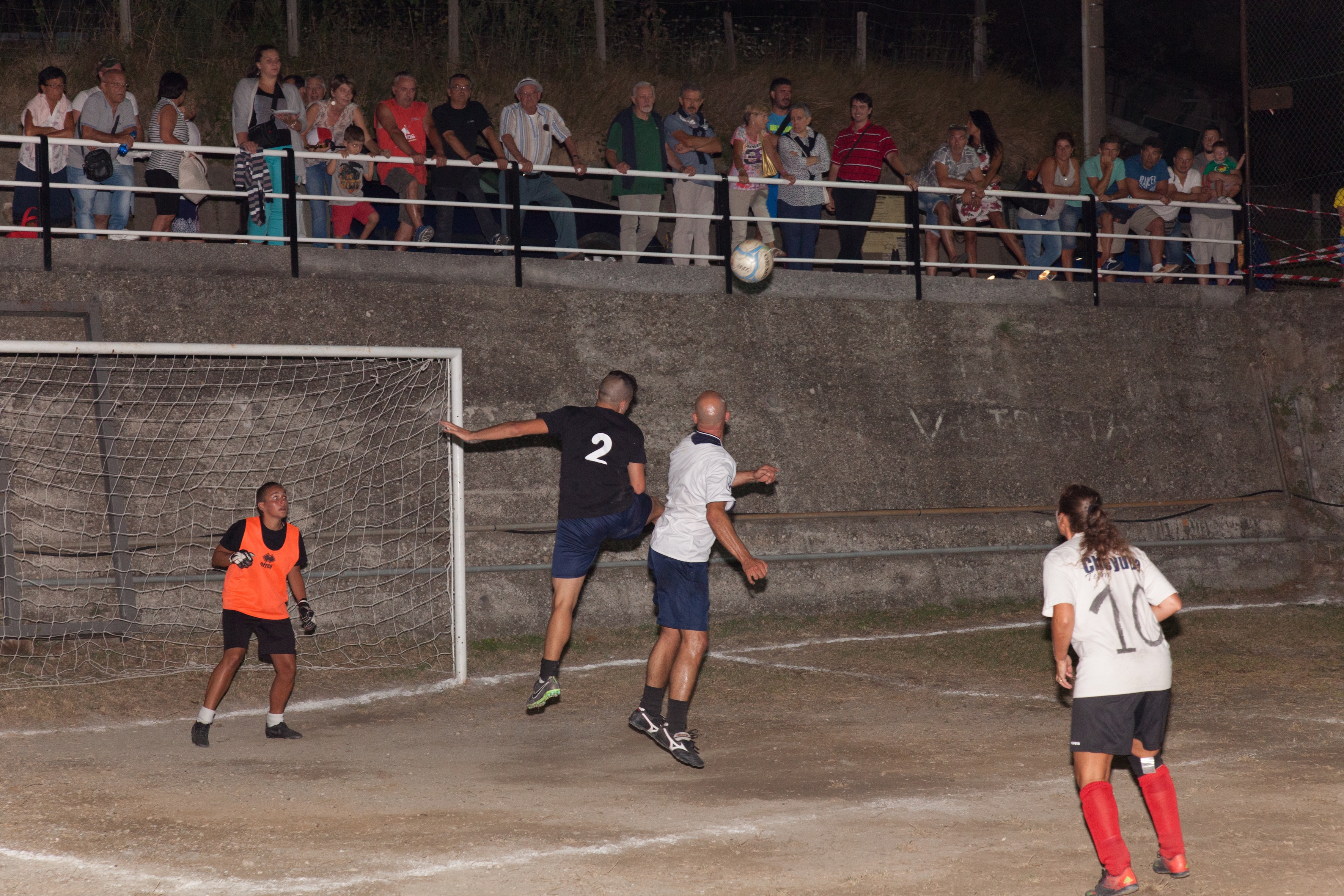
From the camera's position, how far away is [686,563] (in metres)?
7.02

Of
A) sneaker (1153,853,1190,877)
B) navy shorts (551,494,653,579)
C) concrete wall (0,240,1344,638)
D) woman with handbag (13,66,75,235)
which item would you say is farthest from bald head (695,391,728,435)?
woman with handbag (13,66,75,235)

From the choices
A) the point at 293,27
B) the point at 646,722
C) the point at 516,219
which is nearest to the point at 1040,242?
the point at 516,219

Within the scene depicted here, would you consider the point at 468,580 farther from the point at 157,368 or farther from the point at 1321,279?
the point at 1321,279

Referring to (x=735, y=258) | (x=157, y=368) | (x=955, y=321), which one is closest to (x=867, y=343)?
(x=955, y=321)

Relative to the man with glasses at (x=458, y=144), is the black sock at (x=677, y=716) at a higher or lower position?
lower

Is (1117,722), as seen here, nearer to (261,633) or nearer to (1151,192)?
(261,633)

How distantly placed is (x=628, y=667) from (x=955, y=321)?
5.54 m

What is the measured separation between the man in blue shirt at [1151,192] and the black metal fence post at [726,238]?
491 cm

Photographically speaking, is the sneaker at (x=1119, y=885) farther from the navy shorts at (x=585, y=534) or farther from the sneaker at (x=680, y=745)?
the navy shorts at (x=585, y=534)

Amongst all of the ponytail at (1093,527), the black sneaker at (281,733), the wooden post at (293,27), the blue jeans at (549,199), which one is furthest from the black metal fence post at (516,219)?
the ponytail at (1093,527)

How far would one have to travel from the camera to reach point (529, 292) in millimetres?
11344

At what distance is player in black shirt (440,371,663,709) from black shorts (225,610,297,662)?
155 centimetres

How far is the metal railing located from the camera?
401 inches

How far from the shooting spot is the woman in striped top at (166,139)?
34.9 feet
